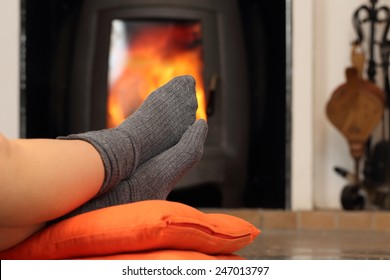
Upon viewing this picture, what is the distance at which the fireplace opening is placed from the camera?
116 inches

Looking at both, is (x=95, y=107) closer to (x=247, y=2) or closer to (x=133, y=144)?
(x=247, y=2)

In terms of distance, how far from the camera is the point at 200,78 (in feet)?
9.68

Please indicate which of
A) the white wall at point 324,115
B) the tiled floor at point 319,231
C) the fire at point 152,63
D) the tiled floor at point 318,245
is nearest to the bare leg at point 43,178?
the tiled floor at point 318,245

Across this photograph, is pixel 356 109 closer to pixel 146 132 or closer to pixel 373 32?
pixel 373 32

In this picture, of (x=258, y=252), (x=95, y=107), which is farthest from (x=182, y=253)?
(x=95, y=107)

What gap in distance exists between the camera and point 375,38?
3.06 meters

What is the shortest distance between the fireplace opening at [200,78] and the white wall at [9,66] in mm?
Answer: 29

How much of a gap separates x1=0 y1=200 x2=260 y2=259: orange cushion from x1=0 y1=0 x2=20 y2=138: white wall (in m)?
1.92

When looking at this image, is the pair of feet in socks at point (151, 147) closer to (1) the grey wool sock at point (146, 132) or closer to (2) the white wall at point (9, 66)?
(1) the grey wool sock at point (146, 132)

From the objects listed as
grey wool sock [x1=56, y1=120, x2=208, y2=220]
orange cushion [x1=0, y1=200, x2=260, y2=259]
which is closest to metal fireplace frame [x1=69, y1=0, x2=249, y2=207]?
grey wool sock [x1=56, y1=120, x2=208, y2=220]

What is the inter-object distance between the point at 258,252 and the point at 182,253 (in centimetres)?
119

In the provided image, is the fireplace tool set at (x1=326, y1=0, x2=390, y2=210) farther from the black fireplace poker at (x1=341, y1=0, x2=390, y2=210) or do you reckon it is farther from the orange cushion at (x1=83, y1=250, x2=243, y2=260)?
the orange cushion at (x1=83, y1=250, x2=243, y2=260)

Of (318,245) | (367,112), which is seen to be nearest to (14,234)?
(318,245)

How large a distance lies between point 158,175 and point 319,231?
177 cm
